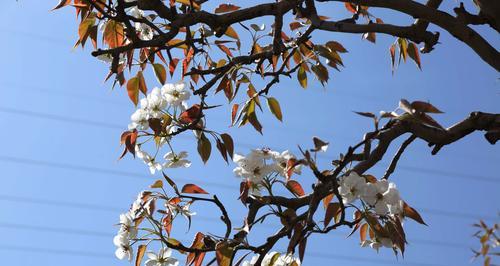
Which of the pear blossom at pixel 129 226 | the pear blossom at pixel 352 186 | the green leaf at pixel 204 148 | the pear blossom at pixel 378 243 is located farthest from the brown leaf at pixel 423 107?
the pear blossom at pixel 129 226

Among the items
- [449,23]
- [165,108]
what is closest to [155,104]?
[165,108]

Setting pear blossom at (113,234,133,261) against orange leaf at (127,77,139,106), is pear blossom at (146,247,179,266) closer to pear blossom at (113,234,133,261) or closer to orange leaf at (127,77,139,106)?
pear blossom at (113,234,133,261)

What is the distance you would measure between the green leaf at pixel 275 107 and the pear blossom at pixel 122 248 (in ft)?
1.33

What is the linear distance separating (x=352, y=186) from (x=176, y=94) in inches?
17.6

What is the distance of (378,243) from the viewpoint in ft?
4.05

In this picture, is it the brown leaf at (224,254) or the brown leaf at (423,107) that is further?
the brown leaf at (224,254)

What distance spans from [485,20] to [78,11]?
0.79 meters

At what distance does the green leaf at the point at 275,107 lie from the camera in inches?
60.7

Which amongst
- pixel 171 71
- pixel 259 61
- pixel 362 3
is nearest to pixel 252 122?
pixel 259 61

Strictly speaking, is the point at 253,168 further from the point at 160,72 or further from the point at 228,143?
the point at 160,72

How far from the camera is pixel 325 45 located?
1603 mm

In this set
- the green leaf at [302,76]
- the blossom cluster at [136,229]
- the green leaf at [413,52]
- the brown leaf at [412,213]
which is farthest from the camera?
the green leaf at [302,76]

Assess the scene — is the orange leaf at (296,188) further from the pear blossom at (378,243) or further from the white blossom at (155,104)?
the white blossom at (155,104)

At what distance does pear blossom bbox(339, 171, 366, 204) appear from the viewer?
1104mm
